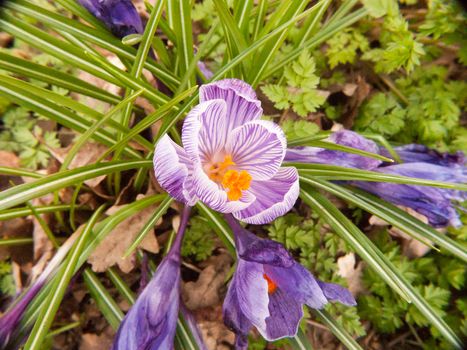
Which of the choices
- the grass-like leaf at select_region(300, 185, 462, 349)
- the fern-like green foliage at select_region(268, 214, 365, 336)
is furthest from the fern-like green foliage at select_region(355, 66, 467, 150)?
the grass-like leaf at select_region(300, 185, 462, 349)

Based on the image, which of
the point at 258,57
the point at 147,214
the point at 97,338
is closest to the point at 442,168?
the point at 258,57

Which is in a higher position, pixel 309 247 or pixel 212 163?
pixel 212 163

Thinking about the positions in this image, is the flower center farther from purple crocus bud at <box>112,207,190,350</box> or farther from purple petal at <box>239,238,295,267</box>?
purple crocus bud at <box>112,207,190,350</box>

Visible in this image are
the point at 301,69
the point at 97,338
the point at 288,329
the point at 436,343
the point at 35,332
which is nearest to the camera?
the point at 35,332

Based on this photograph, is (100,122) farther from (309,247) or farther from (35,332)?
(309,247)

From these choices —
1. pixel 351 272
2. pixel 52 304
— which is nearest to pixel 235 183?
pixel 52 304

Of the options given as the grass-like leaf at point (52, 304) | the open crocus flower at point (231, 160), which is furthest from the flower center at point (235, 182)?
the grass-like leaf at point (52, 304)
